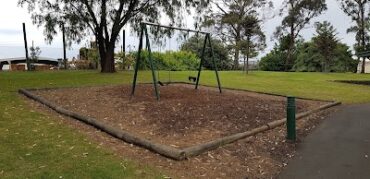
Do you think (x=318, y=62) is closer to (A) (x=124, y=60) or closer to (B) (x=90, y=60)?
(A) (x=124, y=60)

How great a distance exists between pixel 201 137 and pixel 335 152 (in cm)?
233

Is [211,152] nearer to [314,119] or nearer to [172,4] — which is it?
[314,119]

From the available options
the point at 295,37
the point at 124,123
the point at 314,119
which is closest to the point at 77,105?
the point at 124,123

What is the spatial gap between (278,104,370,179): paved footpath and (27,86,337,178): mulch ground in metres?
0.23

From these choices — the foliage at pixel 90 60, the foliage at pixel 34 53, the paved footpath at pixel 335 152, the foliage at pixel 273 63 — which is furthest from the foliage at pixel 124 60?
the foliage at pixel 273 63

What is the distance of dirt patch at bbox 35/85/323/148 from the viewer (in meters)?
7.60

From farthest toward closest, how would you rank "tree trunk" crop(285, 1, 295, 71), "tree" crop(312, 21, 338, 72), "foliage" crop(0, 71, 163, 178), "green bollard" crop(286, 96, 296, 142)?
"tree trunk" crop(285, 1, 295, 71) < "tree" crop(312, 21, 338, 72) < "green bollard" crop(286, 96, 296, 142) < "foliage" crop(0, 71, 163, 178)

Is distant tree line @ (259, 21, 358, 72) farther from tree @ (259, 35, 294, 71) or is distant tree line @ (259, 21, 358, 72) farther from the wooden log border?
the wooden log border

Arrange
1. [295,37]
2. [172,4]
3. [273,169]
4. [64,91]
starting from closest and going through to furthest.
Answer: [273,169] → [64,91] → [172,4] → [295,37]

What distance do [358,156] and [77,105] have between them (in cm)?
610

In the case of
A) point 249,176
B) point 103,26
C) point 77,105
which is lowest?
point 249,176

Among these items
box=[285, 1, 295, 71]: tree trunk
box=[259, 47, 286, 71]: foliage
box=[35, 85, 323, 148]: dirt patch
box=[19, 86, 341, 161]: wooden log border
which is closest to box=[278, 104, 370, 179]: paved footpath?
box=[19, 86, 341, 161]: wooden log border

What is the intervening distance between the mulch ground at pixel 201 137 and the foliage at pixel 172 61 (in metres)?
14.3

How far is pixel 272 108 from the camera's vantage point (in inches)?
404
